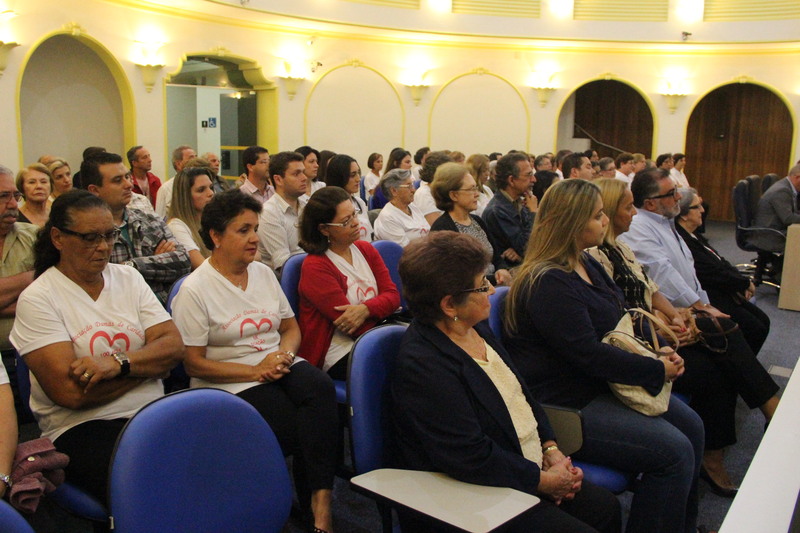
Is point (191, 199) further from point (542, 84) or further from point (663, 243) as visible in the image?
point (542, 84)

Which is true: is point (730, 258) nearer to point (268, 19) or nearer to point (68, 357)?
point (268, 19)

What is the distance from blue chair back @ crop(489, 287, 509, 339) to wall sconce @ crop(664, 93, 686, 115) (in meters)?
11.8

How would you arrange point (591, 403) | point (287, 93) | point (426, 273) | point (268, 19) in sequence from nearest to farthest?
point (426, 273) < point (591, 403) < point (268, 19) < point (287, 93)

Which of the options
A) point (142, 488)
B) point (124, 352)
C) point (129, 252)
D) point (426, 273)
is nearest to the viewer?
point (142, 488)

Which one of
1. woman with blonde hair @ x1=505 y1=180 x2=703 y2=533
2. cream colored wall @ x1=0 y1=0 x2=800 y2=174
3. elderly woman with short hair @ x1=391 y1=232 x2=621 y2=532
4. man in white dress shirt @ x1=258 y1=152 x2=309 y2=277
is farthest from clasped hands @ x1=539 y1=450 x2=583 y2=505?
cream colored wall @ x1=0 y1=0 x2=800 y2=174

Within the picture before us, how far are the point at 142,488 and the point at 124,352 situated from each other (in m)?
0.81

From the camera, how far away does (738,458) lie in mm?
3375

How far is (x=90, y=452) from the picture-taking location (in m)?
2.03

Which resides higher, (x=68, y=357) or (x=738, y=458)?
(x=68, y=357)

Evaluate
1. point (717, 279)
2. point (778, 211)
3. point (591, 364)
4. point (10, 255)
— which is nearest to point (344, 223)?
point (591, 364)

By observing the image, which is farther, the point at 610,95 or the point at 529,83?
the point at 610,95

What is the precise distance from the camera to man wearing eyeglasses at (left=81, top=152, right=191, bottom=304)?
3.21 meters

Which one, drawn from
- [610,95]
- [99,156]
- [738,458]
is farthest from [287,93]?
[738,458]

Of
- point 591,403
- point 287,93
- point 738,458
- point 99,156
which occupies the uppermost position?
point 287,93
